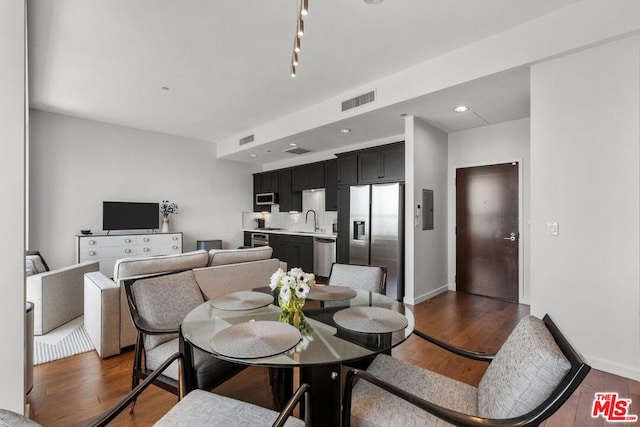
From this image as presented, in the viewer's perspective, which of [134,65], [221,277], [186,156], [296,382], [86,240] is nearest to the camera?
[296,382]

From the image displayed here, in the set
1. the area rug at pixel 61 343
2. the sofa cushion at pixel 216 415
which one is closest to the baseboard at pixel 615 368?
the sofa cushion at pixel 216 415

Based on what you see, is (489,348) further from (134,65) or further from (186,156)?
(186,156)

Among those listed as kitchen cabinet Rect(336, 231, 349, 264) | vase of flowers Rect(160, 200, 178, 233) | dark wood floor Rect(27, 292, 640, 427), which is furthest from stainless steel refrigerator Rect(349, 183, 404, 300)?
vase of flowers Rect(160, 200, 178, 233)

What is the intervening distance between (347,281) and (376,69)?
2.41 m

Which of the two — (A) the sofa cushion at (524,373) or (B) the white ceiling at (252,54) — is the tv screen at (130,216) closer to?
(B) the white ceiling at (252,54)

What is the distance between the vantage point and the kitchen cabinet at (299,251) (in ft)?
18.8

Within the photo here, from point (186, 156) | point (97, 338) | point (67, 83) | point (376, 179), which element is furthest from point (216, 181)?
point (97, 338)

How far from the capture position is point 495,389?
112cm

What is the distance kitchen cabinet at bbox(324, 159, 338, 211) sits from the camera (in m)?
5.71

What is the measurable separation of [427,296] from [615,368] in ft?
7.07

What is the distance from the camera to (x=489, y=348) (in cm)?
274

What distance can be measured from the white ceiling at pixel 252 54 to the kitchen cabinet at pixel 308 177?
4.40ft

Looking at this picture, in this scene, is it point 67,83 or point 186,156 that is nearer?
point 67,83

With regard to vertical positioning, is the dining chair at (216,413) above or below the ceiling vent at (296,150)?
below
